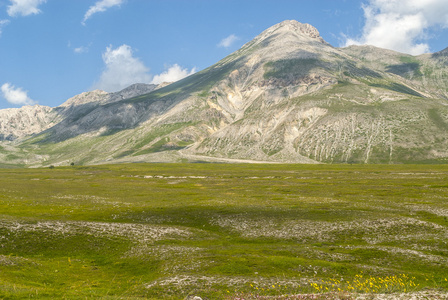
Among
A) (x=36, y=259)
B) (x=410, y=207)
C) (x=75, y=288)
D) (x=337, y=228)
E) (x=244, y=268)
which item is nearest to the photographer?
(x=75, y=288)

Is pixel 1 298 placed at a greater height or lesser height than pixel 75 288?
greater

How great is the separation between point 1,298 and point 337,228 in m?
44.8

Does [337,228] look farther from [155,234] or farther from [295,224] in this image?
[155,234]

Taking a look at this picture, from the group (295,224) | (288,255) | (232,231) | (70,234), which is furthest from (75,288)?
(295,224)

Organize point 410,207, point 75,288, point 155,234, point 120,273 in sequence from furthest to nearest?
point 410,207
point 155,234
point 120,273
point 75,288

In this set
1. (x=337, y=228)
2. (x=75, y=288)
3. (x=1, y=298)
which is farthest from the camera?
(x=337, y=228)

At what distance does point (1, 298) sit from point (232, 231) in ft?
120

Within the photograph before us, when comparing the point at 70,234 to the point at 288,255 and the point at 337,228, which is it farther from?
the point at 337,228

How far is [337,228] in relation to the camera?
52.0 meters

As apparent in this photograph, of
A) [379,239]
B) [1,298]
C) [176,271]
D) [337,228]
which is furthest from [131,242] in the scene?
[379,239]

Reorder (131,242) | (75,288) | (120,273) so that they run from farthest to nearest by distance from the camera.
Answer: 1. (131,242)
2. (120,273)
3. (75,288)

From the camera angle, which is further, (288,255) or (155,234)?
(155,234)

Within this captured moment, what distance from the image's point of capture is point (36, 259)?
39594 millimetres

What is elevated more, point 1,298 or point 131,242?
point 1,298
